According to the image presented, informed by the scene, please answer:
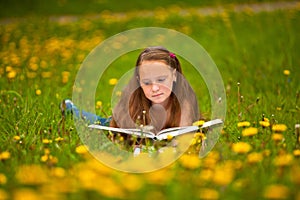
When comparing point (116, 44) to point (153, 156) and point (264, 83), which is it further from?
point (153, 156)

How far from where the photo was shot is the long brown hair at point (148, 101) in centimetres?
273

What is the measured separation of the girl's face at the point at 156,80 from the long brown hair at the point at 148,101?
0.06 m

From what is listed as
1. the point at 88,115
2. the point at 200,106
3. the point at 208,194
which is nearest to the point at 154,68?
the point at 88,115

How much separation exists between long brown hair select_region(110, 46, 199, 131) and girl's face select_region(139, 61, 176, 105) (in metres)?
0.06

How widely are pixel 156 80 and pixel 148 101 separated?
0.83 ft

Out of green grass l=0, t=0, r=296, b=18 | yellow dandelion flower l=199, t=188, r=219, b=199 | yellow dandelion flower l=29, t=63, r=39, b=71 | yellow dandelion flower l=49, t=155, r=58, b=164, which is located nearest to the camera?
yellow dandelion flower l=199, t=188, r=219, b=199

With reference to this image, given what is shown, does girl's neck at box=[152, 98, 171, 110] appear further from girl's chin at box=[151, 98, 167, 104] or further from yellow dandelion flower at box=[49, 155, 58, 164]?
yellow dandelion flower at box=[49, 155, 58, 164]

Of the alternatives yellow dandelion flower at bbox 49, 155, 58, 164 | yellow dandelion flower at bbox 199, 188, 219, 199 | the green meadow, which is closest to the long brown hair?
the green meadow

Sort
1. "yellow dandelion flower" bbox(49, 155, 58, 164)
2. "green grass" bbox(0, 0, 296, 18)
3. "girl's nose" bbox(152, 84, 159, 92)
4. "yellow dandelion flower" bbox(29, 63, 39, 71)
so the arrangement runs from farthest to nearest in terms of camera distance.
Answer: "green grass" bbox(0, 0, 296, 18), "yellow dandelion flower" bbox(29, 63, 39, 71), "girl's nose" bbox(152, 84, 159, 92), "yellow dandelion flower" bbox(49, 155, 58, 164)

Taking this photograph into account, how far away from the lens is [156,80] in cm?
261

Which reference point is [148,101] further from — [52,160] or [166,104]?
[52,160]

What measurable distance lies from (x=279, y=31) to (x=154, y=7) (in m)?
3.21

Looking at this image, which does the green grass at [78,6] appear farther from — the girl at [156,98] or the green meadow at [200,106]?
the girl at [156,98]

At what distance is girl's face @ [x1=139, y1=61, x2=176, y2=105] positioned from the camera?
2.61 meters
